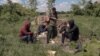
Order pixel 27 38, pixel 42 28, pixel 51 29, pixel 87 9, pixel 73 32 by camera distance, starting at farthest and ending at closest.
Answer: pixel 87 9 < pixel 42 28 < pixel 51 29 < pixel 73 32 < pixel 27 38

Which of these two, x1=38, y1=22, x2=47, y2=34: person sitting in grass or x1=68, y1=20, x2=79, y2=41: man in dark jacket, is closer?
x1=68, y1=20, x2=79, y2=41: man in dark jacket

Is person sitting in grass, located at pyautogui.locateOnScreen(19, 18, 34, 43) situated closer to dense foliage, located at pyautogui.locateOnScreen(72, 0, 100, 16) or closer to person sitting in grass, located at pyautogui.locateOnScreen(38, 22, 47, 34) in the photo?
person sitting in grass, located at pyautogui.locateOnScreen(38, 22, 47, 34)

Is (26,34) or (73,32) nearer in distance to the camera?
(26,34)

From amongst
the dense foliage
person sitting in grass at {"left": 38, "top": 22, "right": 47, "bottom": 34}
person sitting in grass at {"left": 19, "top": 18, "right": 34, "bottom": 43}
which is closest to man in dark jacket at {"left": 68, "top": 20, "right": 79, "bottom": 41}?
person sitting in grass at {"left": 19, "top": 18, "right": 34, "bottom": 43}

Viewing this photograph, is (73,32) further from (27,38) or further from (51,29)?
(27,38)

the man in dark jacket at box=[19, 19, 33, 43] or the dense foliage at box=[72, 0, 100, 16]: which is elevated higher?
the man in dark jacket at box=[19, 19, 33, 43]

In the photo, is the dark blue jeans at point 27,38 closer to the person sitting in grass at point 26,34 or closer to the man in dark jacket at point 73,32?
the person sitting in grass at point 26,34

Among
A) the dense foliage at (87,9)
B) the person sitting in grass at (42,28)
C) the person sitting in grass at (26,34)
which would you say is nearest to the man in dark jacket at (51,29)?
the person sitting in grass at (42,28)

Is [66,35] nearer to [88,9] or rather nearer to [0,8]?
[0,8]

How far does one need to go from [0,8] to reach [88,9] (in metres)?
9.80

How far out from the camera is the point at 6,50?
41.4ft

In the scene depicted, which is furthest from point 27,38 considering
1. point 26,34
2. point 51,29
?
point 51,29

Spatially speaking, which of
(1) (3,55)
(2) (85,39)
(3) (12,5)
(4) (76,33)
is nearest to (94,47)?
(1) (3,55)

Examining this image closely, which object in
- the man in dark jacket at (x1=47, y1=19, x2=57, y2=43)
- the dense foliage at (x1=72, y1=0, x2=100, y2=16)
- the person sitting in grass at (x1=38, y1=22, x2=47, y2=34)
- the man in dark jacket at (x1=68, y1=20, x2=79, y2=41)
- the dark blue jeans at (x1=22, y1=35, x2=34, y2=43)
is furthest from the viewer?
the dense foliage at (x1=72, y1=0, x2=100, y2=16)
